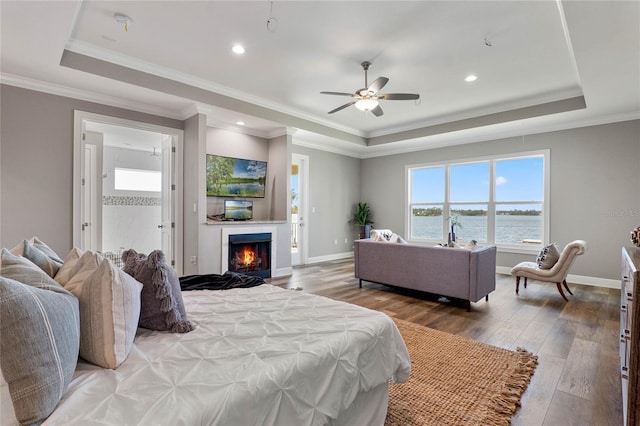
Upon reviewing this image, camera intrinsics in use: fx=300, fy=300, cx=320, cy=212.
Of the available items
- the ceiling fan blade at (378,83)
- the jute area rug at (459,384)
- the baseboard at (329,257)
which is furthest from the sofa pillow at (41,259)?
the baseboard at (329,257)

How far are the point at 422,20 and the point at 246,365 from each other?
316cm

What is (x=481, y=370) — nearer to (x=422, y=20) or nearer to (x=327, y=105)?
(x=422, y=20)

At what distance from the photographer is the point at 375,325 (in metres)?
1.57

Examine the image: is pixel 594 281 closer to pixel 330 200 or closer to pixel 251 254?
pixel 330 200

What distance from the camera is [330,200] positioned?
727 cm

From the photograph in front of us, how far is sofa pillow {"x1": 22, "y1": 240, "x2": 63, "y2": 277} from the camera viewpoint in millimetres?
1373

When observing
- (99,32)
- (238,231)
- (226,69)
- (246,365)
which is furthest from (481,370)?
(99,32)

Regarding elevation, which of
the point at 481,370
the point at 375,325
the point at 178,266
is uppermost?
the point at 375,325

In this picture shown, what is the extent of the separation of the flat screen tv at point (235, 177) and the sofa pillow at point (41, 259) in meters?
3.66

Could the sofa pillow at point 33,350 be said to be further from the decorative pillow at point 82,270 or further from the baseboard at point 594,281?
the baseboard at point 594,281

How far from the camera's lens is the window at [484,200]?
18.0ft

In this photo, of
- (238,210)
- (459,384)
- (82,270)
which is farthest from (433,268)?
(82,270)

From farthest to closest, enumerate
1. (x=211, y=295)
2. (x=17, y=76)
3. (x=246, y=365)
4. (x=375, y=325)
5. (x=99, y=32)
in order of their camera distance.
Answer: (x=17, y=76) < (x=99, y=32) < (x=211, y=295) < (x=375, y=325) < (x=246, y=365)

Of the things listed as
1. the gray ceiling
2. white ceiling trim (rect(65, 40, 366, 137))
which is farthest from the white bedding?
white ceiling trim (rect(65, 40, 366, 137))
